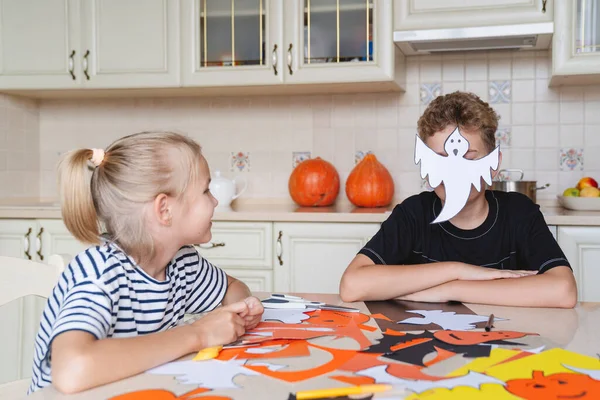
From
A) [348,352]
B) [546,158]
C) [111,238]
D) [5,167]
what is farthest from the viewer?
[5,167]

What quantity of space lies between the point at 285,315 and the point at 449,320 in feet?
0.94

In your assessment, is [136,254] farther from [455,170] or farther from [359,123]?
[359,123]

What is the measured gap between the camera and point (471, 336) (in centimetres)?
99

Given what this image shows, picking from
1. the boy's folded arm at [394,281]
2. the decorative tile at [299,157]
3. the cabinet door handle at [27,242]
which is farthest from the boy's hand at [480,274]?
the cabinet door handle at [27,242]

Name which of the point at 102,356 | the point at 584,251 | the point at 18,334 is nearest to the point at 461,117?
the point at 102,356

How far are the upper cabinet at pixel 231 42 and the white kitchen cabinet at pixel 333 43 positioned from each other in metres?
0.06

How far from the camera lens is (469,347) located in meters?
0.92

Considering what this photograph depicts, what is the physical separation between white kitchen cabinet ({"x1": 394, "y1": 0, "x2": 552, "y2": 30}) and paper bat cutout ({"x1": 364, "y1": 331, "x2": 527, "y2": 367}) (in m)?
1.77

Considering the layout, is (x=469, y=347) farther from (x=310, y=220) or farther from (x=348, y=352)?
(x=310, y=220)

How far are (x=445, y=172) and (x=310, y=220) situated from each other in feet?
3.95

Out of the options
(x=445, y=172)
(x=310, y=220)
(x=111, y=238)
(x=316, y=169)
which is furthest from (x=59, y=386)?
(x=316, y=169)

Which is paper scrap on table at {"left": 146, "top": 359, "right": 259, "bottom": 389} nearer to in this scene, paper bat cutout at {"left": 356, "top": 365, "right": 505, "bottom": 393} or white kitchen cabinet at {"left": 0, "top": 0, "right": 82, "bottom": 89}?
paper bat cutout at {"left": 356, "top": 365, "right": 505, "bottom": 393}

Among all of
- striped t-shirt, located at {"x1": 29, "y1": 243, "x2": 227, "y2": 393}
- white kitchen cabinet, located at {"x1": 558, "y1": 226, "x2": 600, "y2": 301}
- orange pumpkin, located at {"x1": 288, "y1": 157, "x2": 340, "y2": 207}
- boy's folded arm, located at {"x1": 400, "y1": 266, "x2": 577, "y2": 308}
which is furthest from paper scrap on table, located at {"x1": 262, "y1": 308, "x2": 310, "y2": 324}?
orange pumpkin, located at {"x1": 288, "y1": 157, "x2": 340, "y2": 207}

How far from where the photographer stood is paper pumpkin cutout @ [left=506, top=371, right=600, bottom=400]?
0.73m
